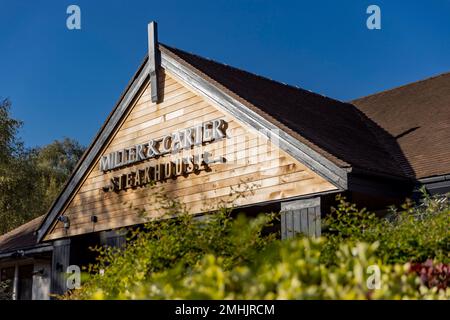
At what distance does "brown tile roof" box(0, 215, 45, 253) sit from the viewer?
21236 millimetres

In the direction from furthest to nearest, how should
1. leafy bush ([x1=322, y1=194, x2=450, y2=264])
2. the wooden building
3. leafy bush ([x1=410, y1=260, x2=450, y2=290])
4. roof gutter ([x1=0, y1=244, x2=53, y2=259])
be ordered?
roof gutter ([x1=0, y1=244, x2=53, y2=259]), the wooden building, leafy bush ([x1=322, y1=194, x2=450, y2=264]), leafy bush ([x1=410, y1=260, x2=450, y2=290])

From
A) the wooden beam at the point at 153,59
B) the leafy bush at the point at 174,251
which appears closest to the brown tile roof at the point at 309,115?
the wooden beam at the point at 153,59

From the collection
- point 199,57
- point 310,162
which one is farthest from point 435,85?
point 310,162

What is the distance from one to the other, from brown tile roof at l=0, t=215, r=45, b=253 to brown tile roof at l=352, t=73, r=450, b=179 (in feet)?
36.2

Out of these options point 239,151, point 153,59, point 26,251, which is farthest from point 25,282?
point 239,151

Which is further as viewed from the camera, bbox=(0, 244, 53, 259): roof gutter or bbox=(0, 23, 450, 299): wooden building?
bbox=(0, 244, 53, 259): roof gutter

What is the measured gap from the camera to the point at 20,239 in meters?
22.6

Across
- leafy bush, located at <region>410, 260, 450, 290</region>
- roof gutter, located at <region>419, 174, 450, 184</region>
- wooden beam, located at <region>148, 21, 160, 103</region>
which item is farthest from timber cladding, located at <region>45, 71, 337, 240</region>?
leafy bush, located at <region>410, 260, 450, 290</region>

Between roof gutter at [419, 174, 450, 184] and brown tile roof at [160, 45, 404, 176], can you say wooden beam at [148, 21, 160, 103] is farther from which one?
roof gutter at [419, 174, 450, 184]

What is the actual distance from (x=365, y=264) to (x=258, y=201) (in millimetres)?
8674

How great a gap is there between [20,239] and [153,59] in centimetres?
1015

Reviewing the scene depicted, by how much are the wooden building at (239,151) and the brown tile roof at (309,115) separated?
52 millimetres

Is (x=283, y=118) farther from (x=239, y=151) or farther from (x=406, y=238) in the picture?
(x=406, y=238)

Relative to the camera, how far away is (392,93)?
19094mm
